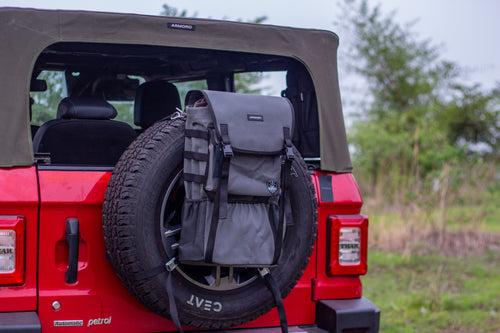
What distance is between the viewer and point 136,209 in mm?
3299

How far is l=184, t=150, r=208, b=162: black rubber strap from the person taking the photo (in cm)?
332

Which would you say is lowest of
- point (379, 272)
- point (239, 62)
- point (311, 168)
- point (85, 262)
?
point (379, 272)

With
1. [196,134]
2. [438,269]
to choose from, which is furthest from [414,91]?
[196,134]

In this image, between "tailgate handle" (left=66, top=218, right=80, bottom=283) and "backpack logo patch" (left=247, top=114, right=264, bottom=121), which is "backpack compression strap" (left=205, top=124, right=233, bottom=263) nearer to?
"backpack logo patch" (left=247, top=114, right=264, bottom=121)

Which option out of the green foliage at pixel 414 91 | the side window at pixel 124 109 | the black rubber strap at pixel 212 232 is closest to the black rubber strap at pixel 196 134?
the black rubber strap at pixel 212 232

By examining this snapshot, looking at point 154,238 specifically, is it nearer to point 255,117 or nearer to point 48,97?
point 255,117

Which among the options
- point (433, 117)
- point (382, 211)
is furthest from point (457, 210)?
point (433, 117)

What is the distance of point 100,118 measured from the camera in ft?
13.4

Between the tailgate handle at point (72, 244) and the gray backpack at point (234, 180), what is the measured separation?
0.46 metres

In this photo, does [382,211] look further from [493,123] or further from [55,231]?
[493,123]

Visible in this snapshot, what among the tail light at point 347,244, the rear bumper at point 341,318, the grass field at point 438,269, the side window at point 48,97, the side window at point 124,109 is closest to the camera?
the rear bumper at point 341,318

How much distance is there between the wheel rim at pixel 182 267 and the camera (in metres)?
3.42

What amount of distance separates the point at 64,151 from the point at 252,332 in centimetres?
123

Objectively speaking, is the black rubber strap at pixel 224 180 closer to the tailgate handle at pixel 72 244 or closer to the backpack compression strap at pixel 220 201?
the backpack compression strap at pixel 220 201
